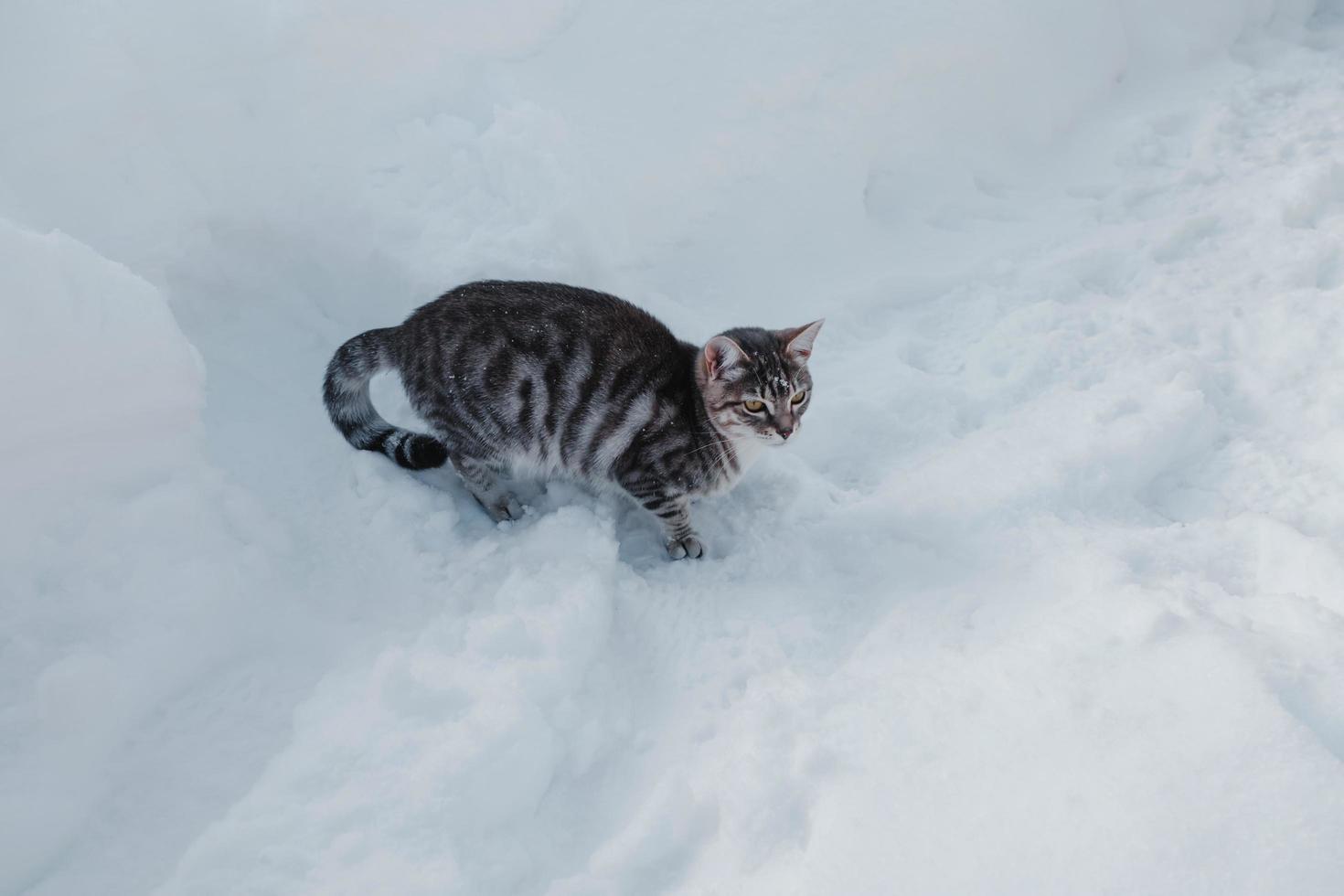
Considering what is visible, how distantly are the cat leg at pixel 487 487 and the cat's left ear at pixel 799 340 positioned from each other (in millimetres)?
1130

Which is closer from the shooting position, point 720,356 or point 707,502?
point 720,356

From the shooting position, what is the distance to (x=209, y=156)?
348 centimetres

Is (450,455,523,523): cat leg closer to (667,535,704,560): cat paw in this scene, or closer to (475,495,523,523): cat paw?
(475,495,523,523): cat paw

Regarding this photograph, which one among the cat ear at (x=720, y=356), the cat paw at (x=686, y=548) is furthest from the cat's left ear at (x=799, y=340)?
the cat paw at (x=686, y=548)

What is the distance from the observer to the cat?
2.92m

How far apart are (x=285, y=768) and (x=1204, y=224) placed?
4350 mm

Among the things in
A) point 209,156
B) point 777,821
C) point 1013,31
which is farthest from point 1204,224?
point 209,156

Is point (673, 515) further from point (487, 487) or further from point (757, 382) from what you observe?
point (487, 487)

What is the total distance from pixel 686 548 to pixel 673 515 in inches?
5.4

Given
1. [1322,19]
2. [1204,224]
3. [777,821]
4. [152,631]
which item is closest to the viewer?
[777,821]

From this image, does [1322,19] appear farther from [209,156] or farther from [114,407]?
[114,407]

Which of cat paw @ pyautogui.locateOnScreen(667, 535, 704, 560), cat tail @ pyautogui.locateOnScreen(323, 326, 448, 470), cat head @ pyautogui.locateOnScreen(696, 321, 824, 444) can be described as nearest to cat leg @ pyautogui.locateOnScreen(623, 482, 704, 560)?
cat paw @ pyautogui.locateOnScreen(667, 535, 704, 560)

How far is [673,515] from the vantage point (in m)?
3.05

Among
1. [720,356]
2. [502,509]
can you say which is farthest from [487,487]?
[720,356]
